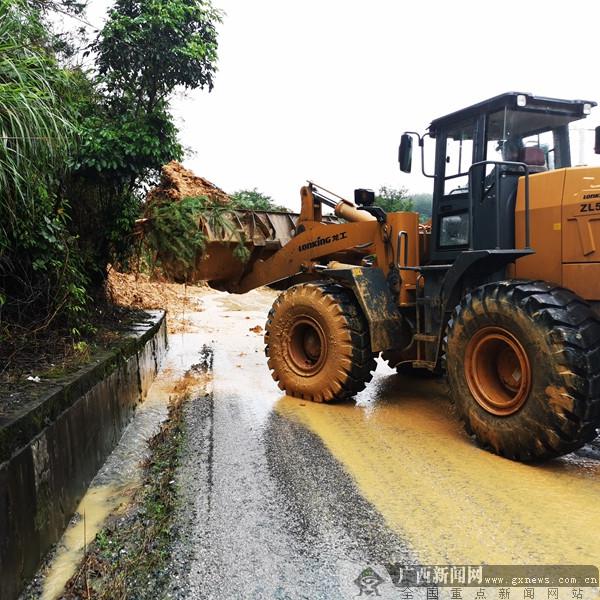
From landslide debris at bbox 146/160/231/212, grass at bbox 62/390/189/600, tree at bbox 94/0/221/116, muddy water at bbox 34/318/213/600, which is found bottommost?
muddy water at bbox 34/318/213/600

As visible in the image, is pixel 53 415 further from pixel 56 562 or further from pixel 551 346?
pixel 551 346

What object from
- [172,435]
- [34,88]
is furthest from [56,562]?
[34,88]

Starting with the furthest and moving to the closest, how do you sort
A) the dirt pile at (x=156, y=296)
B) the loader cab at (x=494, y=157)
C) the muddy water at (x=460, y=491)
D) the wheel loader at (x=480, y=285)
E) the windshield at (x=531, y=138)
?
the dirt pile at (x=156, y=296) < the windshield at (x=531, y=138) < the loader cab at (x=494, y=157) < the wheel loader at (x=480, y=285) < the muddy water at (x=460, y=491)

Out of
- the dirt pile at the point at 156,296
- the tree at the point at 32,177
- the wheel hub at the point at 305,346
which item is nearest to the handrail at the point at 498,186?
the wheel hub at the point at 305,346

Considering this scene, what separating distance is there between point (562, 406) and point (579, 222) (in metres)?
1.47

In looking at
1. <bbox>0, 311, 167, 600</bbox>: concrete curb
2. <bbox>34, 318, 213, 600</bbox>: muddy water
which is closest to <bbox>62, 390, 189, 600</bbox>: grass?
<bbox>34, 318, 213, 600</bbox>: muddy water

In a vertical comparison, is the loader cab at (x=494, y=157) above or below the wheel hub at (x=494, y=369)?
above

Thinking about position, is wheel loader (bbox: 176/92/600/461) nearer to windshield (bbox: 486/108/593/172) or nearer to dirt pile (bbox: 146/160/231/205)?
windshield (bbox: 486/108/593/172)

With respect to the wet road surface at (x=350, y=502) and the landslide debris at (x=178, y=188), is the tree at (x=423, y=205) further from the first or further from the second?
the landslide debris at (x=178, y=188)

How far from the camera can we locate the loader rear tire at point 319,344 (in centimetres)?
595

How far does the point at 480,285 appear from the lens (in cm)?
502

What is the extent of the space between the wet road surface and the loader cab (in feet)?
6.25

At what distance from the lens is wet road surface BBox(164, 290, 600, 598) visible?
9.36ft

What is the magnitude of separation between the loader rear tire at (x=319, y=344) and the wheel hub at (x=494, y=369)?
1.59 m
